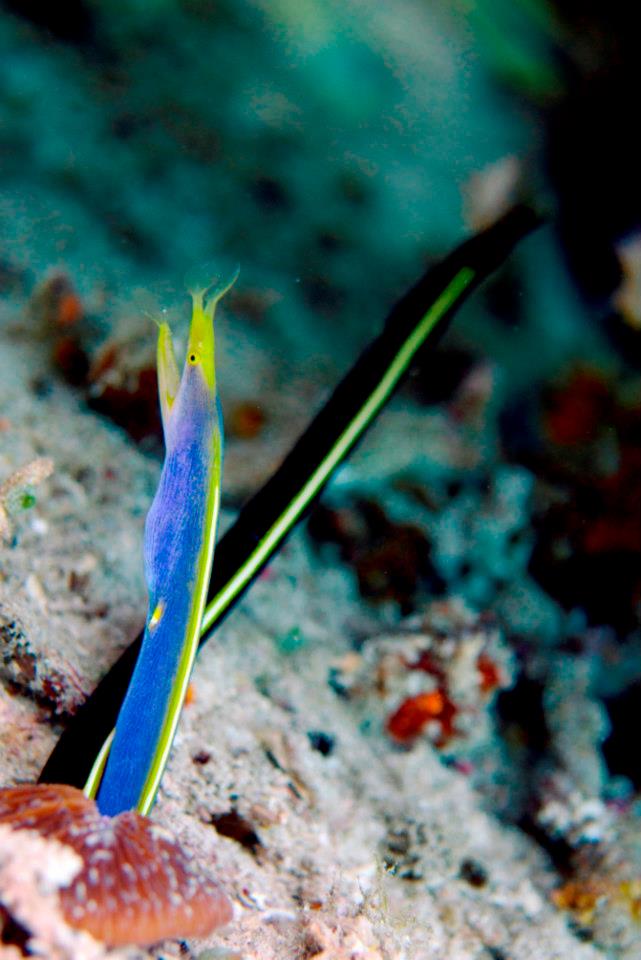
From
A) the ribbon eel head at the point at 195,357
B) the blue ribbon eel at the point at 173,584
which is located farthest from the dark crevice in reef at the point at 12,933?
the ribbon eel head at the point at 195,357

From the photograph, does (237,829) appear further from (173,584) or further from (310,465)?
(310,465)

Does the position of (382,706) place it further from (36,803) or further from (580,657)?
(36,803)

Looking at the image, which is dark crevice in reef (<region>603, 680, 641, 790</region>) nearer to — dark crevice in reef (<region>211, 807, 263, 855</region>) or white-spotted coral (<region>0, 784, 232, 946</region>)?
dark crevice in reef (<region>211, 807, 263, 855</region>)

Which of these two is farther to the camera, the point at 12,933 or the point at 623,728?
the point at 623,728

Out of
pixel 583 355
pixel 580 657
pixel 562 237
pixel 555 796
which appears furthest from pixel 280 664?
pixel 562 237

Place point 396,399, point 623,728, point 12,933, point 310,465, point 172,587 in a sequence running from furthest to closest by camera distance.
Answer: point 396,399 → point 623,728 → point 310,465 → point 172,587 → point 12,933

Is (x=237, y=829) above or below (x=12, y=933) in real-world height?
below

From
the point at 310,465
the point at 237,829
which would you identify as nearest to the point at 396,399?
the point at 310,465
